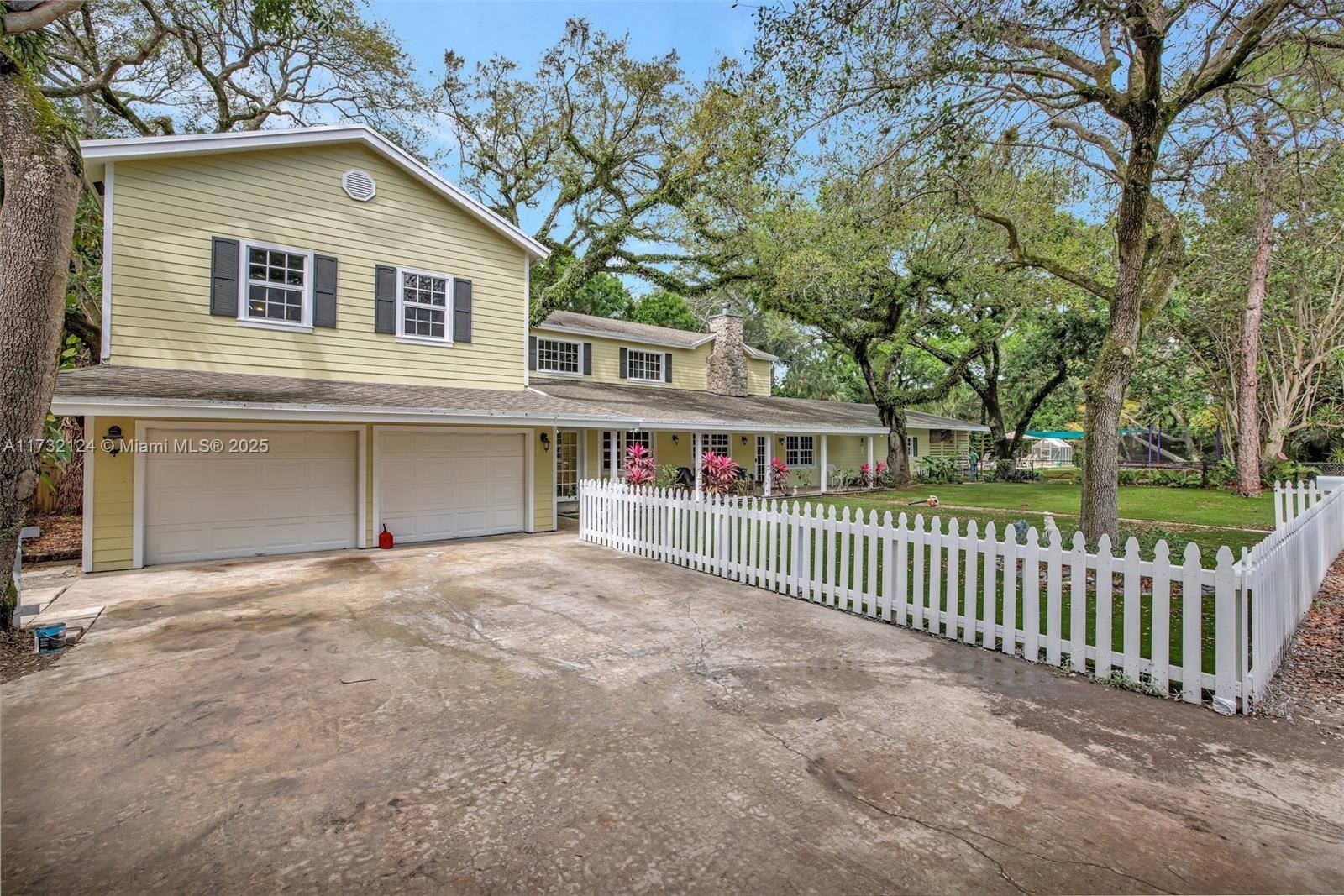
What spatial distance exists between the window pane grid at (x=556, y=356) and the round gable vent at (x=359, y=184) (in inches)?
279

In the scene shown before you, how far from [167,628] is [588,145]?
15921mm

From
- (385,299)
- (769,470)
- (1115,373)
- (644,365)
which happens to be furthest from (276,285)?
(769,470)

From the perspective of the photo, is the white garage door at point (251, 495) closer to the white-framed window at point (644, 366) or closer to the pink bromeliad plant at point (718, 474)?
the pink bromeliad plant at point (718, 474)

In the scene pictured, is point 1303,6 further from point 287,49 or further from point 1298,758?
point 287,49

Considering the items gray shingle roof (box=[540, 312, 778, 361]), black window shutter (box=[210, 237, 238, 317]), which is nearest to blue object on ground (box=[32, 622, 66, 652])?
black window shutter (box=[210, 237, 238, 317])

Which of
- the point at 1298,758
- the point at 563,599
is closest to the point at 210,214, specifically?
the point at 563,599

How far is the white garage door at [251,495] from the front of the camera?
8516mm

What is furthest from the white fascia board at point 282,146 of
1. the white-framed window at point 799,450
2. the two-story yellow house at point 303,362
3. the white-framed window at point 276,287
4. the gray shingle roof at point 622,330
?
the white-framed window at point 799,450

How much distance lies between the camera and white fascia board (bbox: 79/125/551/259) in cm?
834

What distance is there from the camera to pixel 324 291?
32.8 feet

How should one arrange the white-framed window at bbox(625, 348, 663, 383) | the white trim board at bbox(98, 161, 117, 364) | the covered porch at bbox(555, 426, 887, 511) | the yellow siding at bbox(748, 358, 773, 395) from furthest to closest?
the yellow siding at bbox(748, 358, 773, 395), the white-framed window at bbox(625, 348, 663, 383), the covered porch at bbox(555, 426, 887, 511), the white trim board at bbox(98, 161, 117, 364)

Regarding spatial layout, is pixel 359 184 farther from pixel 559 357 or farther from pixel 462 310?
pixel 559 357

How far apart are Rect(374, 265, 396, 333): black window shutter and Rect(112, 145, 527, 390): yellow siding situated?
94 millimetres

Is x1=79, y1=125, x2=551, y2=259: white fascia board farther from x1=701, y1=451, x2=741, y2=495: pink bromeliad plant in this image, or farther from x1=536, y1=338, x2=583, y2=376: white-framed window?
x1=701, y1=451, x2=741, y2=495: pink bromeliad plant
